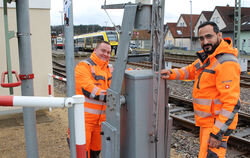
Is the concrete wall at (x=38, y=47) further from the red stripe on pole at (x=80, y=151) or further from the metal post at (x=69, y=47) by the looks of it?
the red stripe on pole at (x=80, y=151)

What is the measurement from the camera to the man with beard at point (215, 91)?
98.7 inches

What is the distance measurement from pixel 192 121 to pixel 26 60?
196 inches

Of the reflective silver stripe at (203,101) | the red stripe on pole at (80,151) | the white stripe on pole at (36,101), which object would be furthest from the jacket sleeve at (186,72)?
the white stripe on pole at (36,101)

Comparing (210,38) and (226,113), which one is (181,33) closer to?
(210,38)

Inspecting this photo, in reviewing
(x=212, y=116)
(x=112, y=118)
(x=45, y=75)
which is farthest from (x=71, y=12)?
(x=45, y=75)

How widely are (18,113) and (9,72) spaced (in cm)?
522

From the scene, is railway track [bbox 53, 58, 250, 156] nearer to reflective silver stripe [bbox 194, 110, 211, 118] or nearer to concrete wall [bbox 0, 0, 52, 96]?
reflective silver stripe [bbox 194, 110, 211, 118]

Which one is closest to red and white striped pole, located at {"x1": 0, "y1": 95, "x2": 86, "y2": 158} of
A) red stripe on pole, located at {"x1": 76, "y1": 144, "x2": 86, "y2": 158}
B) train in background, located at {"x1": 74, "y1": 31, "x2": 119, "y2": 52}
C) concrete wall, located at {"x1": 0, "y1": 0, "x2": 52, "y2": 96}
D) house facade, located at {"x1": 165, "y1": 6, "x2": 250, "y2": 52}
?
red stripe on pole, located at {"x1": 76, "y1": 144, "x2": 86, "y2": 158}

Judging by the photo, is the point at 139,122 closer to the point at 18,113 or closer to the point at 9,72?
the point at 9,72

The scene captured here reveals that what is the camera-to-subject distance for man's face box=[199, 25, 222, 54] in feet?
8.96

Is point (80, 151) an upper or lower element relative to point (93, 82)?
lower

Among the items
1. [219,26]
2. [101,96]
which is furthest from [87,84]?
[219,26]

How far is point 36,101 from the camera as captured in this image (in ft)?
5.36

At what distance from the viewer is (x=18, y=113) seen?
24.1 ft
